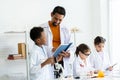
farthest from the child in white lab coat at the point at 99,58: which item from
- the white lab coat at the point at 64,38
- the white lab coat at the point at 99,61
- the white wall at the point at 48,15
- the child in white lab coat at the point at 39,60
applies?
the child in white lab coat at the point at 39,60

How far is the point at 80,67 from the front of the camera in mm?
2855

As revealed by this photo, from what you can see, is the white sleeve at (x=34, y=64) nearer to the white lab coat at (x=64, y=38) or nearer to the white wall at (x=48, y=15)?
the white lab coat at (x=64, y=38)

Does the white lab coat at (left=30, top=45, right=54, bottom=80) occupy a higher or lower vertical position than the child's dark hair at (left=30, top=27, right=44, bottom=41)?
lower

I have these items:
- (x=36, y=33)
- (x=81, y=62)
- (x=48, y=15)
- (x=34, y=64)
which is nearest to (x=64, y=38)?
(x=81, y=62)

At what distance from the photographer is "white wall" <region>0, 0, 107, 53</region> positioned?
330 cm

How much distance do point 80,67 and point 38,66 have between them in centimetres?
73

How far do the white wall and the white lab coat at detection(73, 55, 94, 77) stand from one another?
0.93 metres

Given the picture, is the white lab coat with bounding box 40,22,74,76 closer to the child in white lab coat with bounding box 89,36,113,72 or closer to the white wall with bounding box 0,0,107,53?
the child in white lab coat with bounding box 89,36,113,72

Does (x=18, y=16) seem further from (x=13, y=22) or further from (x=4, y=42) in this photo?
(x=4, y=42)

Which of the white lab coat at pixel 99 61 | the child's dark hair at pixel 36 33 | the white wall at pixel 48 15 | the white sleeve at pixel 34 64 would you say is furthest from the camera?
the white wall at pixel 48 15

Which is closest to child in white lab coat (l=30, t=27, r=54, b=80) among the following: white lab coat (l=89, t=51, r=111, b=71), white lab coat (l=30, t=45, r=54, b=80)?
white lab coat (l=30, t=45, r=54, b=80)

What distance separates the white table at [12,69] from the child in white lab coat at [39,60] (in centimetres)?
93

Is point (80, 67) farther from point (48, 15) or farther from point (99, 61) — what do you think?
point (48, 15)

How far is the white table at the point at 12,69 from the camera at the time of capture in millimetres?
3229
